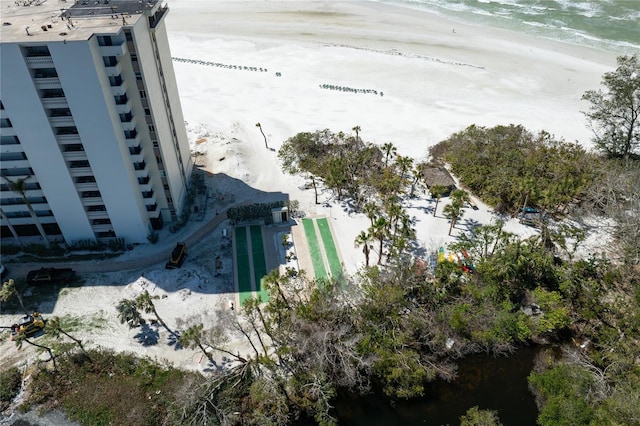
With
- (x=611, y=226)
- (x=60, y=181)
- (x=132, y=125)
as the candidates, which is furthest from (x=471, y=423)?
(x=60, y=181)

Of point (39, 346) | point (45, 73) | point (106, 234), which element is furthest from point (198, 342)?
point (45, 73)

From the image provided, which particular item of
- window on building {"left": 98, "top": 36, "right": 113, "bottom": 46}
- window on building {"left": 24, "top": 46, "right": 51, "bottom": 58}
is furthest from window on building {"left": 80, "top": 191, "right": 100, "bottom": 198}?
window on building {"left": 98, "top": 36, "right": 113, "bottom": 46}

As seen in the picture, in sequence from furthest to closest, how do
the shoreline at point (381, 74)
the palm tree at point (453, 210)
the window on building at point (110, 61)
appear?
the shoreline at point (381, 74), the palm tree at point (453, 210), the window on building at point (110, 61)

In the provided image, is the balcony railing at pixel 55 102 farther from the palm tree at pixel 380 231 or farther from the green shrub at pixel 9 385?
the palm tree at pixel 380 231

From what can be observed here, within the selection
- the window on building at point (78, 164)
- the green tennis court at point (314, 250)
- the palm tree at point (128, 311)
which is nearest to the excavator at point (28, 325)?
the palm tree at point (128, 311)

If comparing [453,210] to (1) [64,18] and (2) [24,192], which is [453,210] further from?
(2) [24,192]

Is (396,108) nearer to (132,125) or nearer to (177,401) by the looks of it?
(132,125)
